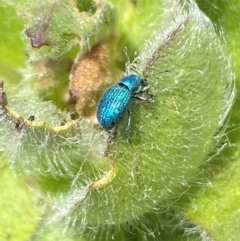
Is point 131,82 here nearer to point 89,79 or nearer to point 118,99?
point 118,99

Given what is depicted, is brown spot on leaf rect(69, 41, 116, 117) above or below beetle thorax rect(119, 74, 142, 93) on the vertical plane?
below

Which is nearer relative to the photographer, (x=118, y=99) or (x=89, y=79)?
(x=118, y=99)

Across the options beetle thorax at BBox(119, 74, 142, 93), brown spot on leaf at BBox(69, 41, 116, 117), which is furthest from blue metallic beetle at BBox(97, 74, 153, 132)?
brown spot on leaf at BBox(69, 41, 116, 117)

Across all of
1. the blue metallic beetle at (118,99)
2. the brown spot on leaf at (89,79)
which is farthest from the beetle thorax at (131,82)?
the brown spot on leaf at (89,79)

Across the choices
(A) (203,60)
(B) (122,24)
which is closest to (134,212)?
(A) (203,60)

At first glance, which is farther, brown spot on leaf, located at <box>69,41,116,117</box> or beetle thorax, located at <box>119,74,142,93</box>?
brown spot on leaf, located at <box>69,41,116,117</box>

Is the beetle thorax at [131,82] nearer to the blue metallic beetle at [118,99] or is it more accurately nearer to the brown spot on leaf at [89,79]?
the blue metallic beetle at [118,99]

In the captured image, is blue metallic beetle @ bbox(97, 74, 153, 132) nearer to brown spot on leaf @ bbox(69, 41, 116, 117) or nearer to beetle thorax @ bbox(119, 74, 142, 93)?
beetle thorax @ bbox(119, 74, 142, 93)

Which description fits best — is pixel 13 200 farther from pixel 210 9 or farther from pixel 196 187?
pixel 210 9

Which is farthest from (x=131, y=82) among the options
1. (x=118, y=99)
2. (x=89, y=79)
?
(x=89, y=79)
